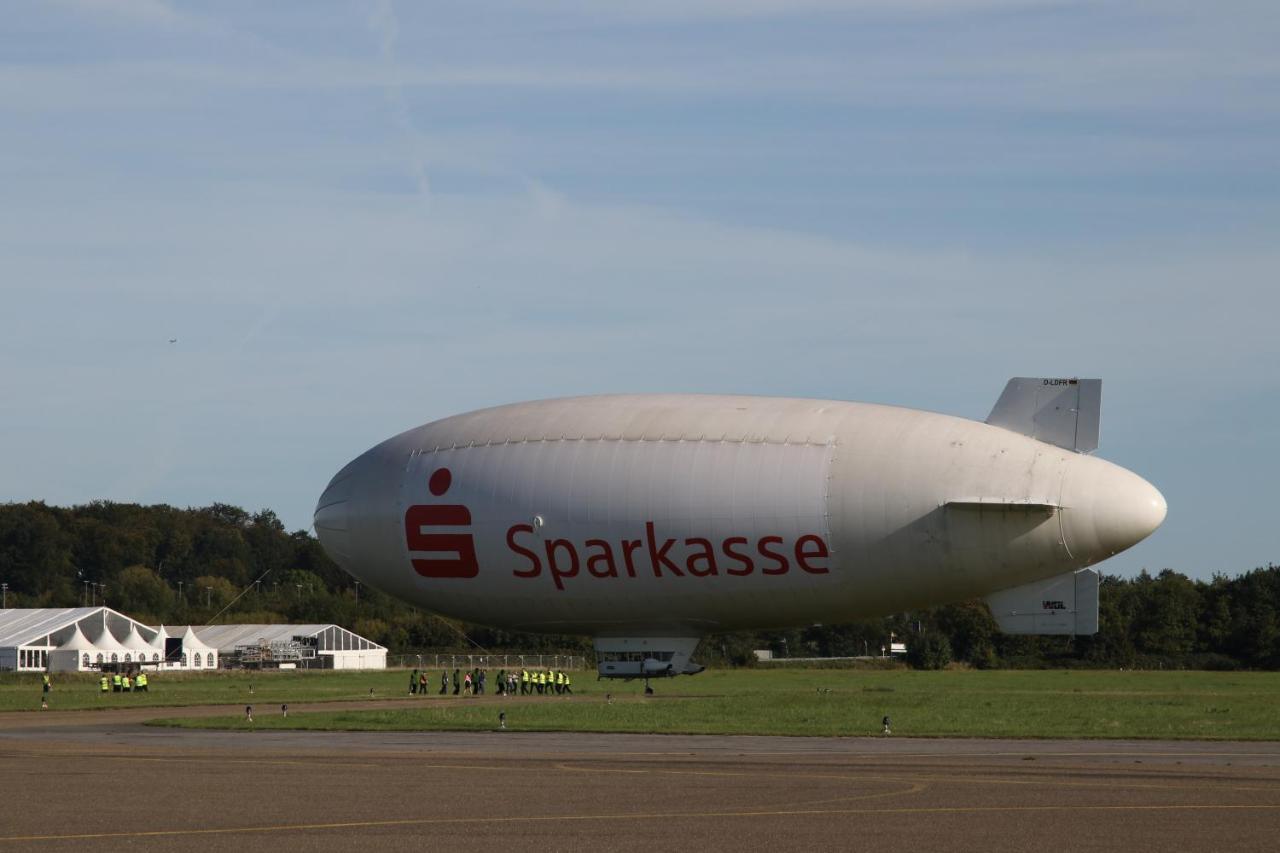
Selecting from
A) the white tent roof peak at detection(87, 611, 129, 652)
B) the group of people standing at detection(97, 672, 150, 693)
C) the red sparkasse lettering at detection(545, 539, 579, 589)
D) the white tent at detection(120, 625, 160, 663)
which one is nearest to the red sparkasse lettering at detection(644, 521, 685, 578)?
the red sparkasse lettering at detection(545, 539, 579, 589)

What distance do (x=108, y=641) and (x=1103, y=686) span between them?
261 feet

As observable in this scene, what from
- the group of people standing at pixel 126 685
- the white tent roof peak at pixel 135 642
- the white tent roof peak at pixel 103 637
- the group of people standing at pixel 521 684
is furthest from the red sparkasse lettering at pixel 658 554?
the white tent roof peak at pixel 135 642

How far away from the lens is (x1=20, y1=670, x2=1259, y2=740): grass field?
205 ft

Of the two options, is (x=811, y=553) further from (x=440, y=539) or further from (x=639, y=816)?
(x=639, y=816)

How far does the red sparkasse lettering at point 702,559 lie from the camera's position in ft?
140

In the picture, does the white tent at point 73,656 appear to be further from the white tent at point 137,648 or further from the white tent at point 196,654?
the white tent at point 196,654

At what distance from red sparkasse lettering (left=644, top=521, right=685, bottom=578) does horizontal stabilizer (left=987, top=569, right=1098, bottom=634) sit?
26.4 ft

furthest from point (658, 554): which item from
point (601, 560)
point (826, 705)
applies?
point (826, 705)

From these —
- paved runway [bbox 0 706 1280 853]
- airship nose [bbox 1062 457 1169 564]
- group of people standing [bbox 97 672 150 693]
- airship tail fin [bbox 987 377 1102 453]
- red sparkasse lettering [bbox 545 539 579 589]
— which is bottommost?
group of people standing [bbox 97 672 150 693]

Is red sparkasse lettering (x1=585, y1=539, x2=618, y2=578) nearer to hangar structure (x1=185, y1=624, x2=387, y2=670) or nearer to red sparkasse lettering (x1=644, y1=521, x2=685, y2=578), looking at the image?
red sparkasse lettering (x1=644, y1=521, x2=685, y2=578)

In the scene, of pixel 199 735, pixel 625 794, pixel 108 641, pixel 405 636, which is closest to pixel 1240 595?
pixel 405 636

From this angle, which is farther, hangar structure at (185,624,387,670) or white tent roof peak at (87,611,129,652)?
hangar structure at (185,624,387,670)

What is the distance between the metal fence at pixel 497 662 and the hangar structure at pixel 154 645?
5.43m

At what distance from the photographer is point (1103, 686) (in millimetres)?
106250
